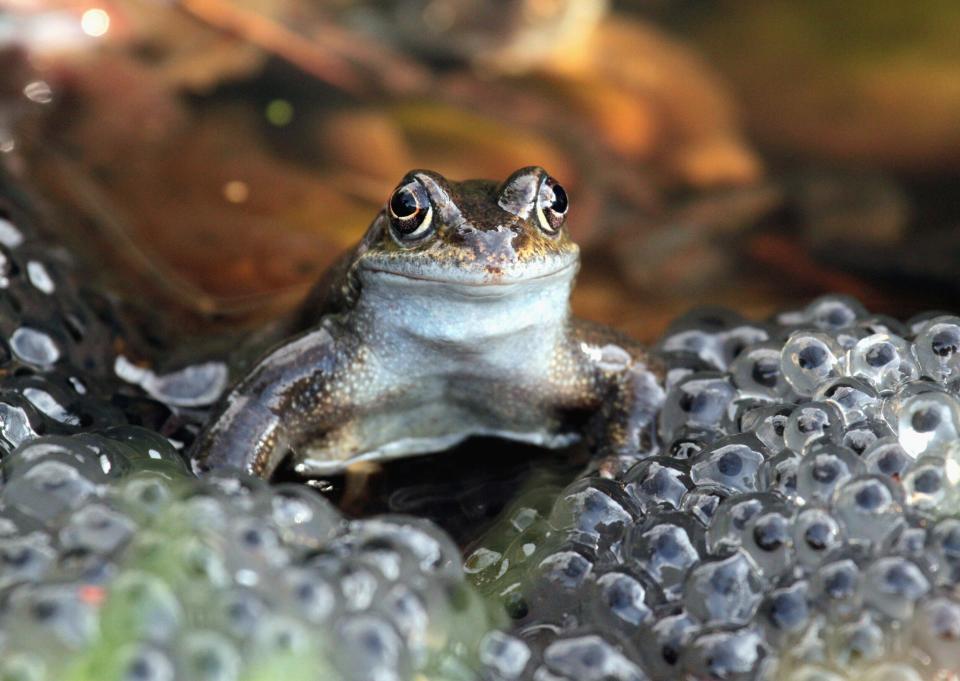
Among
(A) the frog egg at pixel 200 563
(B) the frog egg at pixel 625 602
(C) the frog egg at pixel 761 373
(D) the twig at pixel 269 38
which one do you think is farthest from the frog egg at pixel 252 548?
(D) the twig at pixel 269 38

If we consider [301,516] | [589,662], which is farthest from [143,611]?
[589,662]

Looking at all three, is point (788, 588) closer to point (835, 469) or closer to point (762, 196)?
point (835, 469)

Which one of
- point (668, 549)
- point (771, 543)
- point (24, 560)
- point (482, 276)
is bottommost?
point (24, 560)

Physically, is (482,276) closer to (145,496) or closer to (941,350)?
(145,496)

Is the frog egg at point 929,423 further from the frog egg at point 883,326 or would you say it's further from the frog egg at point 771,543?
the frog egg at point 883,326

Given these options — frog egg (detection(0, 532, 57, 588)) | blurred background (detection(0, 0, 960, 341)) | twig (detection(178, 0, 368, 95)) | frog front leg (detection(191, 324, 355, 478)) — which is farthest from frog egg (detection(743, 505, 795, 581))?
twig (detection(178, 0, 368, 95))

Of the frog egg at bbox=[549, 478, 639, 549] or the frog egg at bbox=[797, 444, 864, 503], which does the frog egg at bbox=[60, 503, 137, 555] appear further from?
the frog egg at bbox=[797, 444, 864, 503]

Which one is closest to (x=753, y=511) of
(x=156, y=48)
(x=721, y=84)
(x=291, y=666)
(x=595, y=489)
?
(x=595, y=489)
